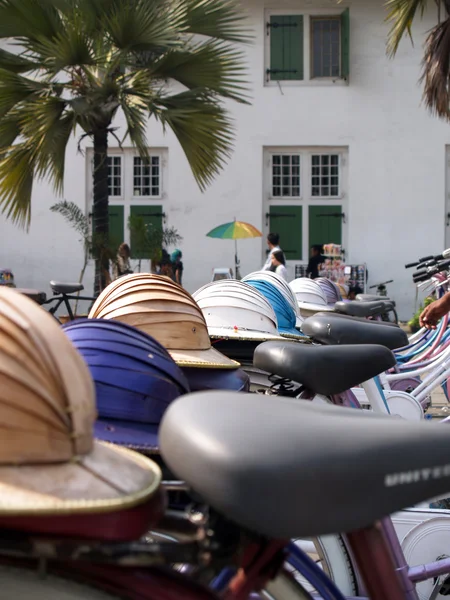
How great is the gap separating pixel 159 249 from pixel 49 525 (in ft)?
43.6

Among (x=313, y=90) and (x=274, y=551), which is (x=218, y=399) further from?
(x=313, y=90)

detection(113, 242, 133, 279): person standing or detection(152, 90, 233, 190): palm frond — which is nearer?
detection(152, 90, 233, 190): palm frond

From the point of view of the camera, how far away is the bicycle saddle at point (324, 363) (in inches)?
87.3

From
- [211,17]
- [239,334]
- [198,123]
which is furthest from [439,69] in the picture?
[239,334]

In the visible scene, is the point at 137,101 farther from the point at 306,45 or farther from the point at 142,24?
the point at 306,45

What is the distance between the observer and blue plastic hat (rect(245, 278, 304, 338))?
4.32 m

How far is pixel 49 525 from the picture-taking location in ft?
3.67

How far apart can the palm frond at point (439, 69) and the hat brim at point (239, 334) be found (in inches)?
357

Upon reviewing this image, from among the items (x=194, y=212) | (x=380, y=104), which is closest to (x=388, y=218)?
(x=380, y=104)

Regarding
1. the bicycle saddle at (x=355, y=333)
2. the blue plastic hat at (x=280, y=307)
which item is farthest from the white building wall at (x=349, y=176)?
the bicycle saddle at (x=355, y=333)

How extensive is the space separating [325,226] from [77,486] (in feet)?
55.2

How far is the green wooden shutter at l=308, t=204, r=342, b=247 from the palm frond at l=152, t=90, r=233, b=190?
754cm

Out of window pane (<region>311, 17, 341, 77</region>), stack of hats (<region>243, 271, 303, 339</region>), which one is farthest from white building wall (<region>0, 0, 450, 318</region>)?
stack of hats (<region>243, 271, 303, 339</region>)

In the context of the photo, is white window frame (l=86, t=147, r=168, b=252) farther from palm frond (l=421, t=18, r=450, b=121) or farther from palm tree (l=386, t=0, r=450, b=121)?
palm frond (l=421, t=18, r=450, b=121)
